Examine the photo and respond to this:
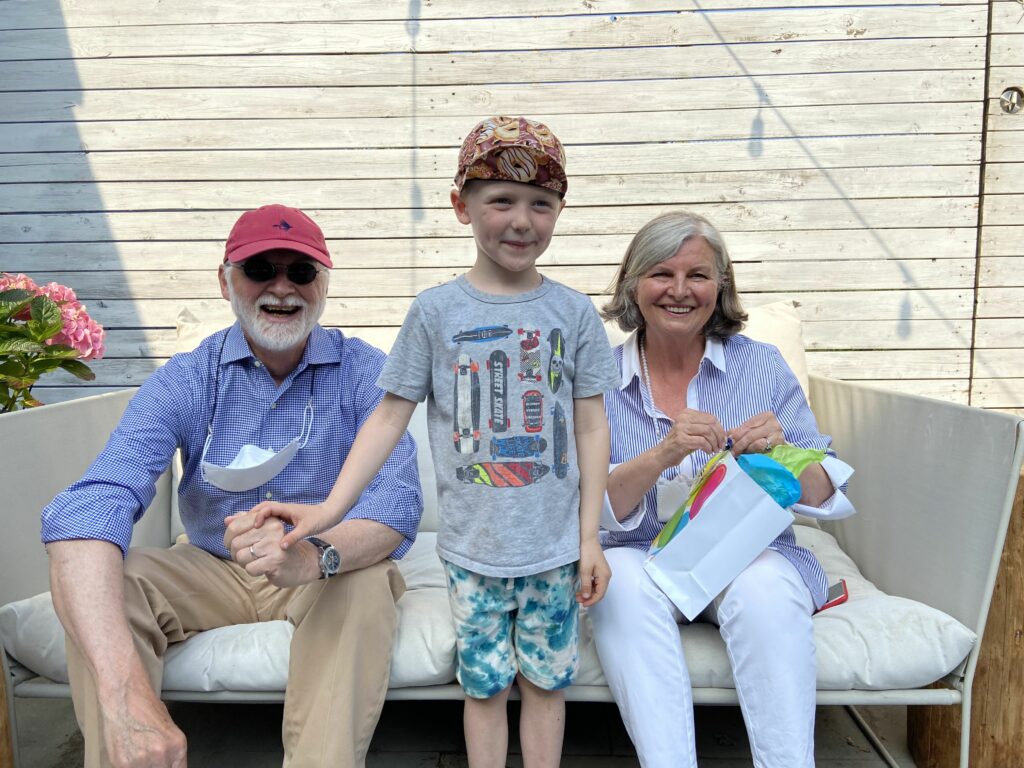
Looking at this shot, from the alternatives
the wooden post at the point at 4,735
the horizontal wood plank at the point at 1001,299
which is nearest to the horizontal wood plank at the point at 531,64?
the horizontal wood plank at the point at 1001,299

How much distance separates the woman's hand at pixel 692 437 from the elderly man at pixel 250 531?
54 cm

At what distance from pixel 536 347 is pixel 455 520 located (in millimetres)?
349

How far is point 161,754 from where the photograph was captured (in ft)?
4.14

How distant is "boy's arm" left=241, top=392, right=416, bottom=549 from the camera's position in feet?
4.26

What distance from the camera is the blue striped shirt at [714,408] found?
1708 millimetres

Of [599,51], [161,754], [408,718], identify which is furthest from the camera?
[599,51]

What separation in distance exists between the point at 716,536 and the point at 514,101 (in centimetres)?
207

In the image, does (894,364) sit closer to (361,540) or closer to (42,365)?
(361,540)

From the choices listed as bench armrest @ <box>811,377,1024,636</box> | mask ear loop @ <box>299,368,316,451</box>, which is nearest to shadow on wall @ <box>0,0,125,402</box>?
mask ear loop @ <box>299,368,316,451</box>

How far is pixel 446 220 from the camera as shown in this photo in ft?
9.98

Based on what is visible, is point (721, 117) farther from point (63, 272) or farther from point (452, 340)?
point (63, 272)

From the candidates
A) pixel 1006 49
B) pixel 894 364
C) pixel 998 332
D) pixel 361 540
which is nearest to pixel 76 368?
pixel 361 540

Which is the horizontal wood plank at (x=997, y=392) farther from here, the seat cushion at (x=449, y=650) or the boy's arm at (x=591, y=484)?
the boy's arm at (x=591, y=484)

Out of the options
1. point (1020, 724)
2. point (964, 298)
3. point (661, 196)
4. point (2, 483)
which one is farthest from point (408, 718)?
point (964, 298)
